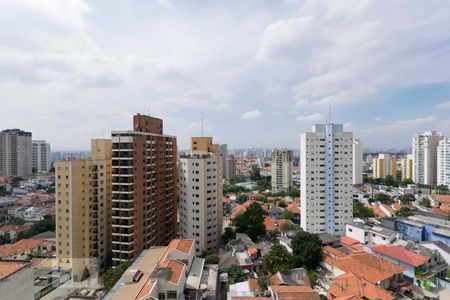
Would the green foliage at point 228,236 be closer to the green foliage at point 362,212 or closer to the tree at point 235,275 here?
the tree at point 235,275

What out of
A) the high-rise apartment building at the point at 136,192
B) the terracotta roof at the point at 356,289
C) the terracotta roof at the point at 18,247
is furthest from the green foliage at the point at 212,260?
the terracotta roof at the point at 18,247

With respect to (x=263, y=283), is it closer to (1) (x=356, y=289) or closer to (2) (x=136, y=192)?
(1) (x=356, y=289)

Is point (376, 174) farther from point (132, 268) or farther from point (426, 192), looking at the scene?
point (132, 268)

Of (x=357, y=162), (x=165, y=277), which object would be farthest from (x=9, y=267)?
(x=357, y=162)

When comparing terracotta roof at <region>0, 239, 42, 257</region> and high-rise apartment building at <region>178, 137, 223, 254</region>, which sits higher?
high-rise apartment building at <region>178, 137, 223, 254</region>

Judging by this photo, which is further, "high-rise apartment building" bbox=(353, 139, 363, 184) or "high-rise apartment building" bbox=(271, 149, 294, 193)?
"high-rise apartment building" bbox=(353, 139, 363, 184)

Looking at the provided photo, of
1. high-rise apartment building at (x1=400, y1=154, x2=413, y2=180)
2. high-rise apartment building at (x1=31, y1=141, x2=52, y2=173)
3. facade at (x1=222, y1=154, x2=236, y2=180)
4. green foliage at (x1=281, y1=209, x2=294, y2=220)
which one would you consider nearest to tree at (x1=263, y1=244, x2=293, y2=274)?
green foliage at (x1=281, y1=209, x2=294, y2=220)

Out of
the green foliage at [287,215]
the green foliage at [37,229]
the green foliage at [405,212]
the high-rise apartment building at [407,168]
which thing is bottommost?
the green foliage at [37,229]

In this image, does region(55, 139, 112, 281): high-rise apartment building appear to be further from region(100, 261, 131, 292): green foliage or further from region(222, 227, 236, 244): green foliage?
region(222, 227, 236, 244): green foliage
